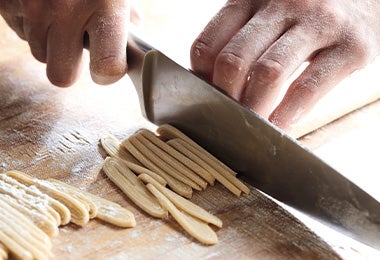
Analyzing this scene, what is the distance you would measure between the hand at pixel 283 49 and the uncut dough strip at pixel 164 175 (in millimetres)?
262

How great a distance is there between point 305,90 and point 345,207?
35 cm

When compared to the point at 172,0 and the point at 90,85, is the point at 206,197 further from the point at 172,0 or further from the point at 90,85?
the point at 172,0

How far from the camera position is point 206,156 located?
1766 mm

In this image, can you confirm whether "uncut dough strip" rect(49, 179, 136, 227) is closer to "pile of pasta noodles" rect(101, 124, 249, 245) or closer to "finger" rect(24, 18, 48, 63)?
"pile of pasta noodles" rect(101, 124, 249, 245)

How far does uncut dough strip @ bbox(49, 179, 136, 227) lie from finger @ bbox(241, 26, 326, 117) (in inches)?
16.6

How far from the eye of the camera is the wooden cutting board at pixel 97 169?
1.50 meters

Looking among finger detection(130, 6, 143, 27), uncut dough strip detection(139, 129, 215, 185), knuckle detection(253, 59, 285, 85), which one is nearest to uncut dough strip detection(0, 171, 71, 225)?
uncut dough strip detection(139, 129, 215, 185)

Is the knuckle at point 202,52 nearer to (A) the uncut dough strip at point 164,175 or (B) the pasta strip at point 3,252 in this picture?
(A) the uncut dough strip at point 164,175

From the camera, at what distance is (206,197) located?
1674mm

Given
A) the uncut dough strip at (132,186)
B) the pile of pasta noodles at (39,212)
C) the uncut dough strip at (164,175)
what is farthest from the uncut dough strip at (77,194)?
the uncut dough strip at (164,175)

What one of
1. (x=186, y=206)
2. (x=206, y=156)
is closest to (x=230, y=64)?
(x=206, y=156)

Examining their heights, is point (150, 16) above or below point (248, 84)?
above

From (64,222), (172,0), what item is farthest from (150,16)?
(64,222)

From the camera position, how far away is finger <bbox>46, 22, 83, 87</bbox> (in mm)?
1842
